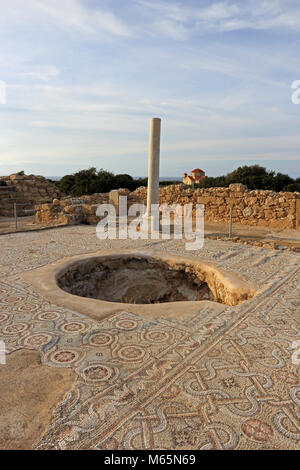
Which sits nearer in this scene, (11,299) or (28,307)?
(28,307)

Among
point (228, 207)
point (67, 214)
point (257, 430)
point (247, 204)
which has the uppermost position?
point (247, 204)

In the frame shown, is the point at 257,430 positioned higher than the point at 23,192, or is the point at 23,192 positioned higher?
the point at 23,192

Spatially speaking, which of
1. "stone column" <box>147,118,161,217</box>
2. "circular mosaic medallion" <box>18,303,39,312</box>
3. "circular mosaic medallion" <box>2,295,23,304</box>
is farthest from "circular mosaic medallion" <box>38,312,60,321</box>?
Result: "stone column" <box>147,118,161,217</box>

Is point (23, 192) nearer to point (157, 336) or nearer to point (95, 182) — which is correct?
point (95, 182)

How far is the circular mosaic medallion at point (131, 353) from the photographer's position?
2.46 meters

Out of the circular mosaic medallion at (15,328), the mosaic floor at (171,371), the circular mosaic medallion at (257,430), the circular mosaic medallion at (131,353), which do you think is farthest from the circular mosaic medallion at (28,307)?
the circular mosaic medallion at (257,430)

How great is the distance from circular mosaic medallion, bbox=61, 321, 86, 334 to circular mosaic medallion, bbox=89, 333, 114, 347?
0.64ft

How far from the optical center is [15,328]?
2.96 metres

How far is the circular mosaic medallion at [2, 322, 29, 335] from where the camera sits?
9.44 feet

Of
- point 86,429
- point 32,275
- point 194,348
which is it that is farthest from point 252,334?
point 32,275

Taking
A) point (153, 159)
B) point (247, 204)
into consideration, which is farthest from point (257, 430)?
point (247, 204)

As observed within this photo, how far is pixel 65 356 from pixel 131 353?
0.52m

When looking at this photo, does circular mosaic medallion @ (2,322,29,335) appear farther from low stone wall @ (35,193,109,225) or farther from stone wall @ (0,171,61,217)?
stone wall @ (0,171,61,217)

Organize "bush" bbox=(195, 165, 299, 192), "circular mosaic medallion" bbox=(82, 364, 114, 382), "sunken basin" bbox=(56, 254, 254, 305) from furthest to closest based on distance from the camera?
1. "bush" bbox=(195, 165, 299, 192)
2. "sunken basin" bbox=(56, 254, 254, 305)
3. "circular mosaic medallion" bbox=(82, 364, 114, 382)
